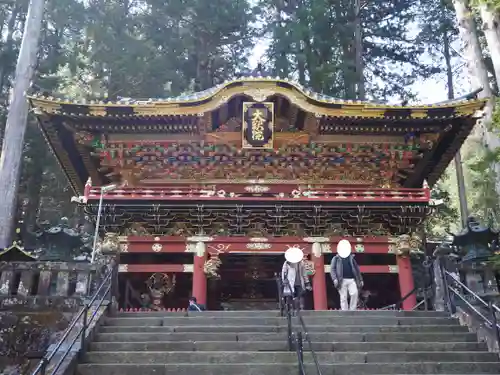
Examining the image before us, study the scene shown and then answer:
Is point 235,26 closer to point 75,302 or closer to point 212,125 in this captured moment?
point 212,125

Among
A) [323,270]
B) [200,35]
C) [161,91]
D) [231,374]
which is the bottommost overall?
[231,374]

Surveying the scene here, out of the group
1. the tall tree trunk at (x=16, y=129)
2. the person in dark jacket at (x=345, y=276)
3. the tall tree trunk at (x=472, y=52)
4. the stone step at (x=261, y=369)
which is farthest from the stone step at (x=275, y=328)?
the tall tree trunk at (x=472, y=52)

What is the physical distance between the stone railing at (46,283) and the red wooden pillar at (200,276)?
387 centimetres

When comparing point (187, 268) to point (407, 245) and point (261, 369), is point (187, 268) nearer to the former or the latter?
point (407, 245)

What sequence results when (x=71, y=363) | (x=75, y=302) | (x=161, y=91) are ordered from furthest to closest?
(x=161, y=91)
(x=75, y=302)
(x=71, y=363)

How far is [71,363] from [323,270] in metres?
7.62

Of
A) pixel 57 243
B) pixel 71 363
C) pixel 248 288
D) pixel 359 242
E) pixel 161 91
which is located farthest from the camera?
pixel 161 91

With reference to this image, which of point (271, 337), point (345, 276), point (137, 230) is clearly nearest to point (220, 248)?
point (137, 230)

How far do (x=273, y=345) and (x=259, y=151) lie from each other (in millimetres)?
7171

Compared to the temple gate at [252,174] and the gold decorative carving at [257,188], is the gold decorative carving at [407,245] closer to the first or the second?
the temple gate at [252,174]

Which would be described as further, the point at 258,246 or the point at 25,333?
the point at 258,246

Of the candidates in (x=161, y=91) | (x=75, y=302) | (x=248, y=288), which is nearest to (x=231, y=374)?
(x=75, y=302)

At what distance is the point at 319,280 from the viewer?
12469 millimetres

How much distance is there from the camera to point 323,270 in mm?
12594
